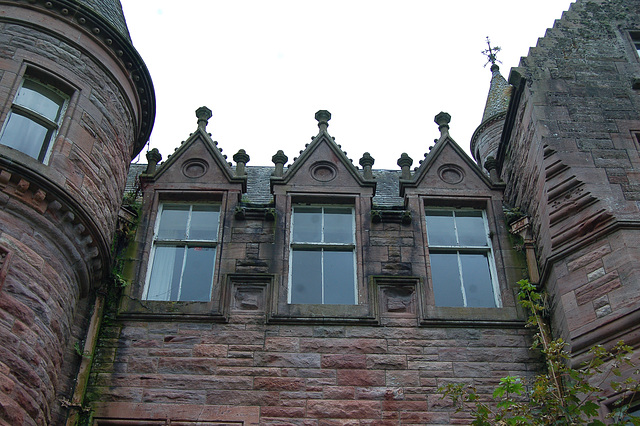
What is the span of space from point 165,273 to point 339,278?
2.52m

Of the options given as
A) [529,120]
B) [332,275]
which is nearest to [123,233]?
[332,275]

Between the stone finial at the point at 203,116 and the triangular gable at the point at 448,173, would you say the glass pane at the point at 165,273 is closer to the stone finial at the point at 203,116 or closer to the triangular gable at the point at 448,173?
the stone finial at the point at 203,116

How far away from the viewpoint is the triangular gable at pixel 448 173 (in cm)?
1205

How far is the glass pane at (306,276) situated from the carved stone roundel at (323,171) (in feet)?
5.21

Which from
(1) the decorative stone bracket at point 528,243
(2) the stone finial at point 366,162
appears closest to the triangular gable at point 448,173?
(2) the stone finial at point 366,162

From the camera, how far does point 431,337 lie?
9.75 meters

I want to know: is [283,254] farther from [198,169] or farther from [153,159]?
[153,159]

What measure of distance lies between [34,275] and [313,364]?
140 inches

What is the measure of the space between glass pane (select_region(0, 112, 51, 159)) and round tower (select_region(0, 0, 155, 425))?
0.02 metres

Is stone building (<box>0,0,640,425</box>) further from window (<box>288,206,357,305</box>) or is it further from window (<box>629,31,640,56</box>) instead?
window (<box>629,31,640,56</box>)

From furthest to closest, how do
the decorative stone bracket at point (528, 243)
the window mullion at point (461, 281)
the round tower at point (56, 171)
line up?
1. the decorative stone bracket at point (528, 243)
2. the window mullion at point (461, 281)
3. the round tower at point (56, 171)

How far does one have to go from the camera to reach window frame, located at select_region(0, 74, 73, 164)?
30.5 ft

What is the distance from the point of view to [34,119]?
31.4ft

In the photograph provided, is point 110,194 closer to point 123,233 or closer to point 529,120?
point 123,233
